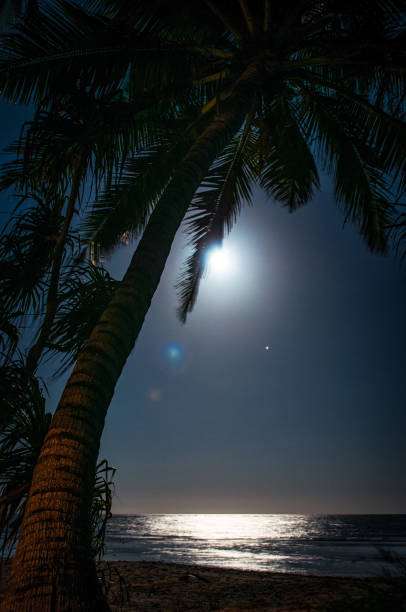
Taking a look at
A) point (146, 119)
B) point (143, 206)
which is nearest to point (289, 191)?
point (143, 206)

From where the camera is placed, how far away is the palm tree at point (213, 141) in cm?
210

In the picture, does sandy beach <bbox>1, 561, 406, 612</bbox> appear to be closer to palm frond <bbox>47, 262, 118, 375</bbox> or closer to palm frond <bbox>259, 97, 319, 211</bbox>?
palm frond <bbox>47, 262, 118, 375</bbox>

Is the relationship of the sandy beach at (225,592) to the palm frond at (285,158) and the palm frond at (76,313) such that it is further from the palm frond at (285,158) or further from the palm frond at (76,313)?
the palm frond at (285,158)

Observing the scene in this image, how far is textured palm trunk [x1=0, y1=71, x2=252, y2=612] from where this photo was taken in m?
1.89

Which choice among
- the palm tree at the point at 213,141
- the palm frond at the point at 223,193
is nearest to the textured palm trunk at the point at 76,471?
the palm tree at the point at 213,141

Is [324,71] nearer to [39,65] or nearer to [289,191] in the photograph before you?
[289,191]

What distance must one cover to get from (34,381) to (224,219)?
4.58 meters

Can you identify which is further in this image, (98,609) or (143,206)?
(143,206)

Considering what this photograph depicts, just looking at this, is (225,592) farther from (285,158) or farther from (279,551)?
(279,551)

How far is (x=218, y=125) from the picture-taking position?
4.38 metres

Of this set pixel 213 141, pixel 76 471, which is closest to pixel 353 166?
pixel 213 141

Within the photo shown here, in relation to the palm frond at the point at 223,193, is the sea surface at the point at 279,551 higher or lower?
lower

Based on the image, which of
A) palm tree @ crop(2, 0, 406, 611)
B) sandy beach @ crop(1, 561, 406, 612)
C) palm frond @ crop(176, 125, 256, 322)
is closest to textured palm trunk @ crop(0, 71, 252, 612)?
palm tree @ crop(2, 0, 406, 611)

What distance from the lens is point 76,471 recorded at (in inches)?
88.0
